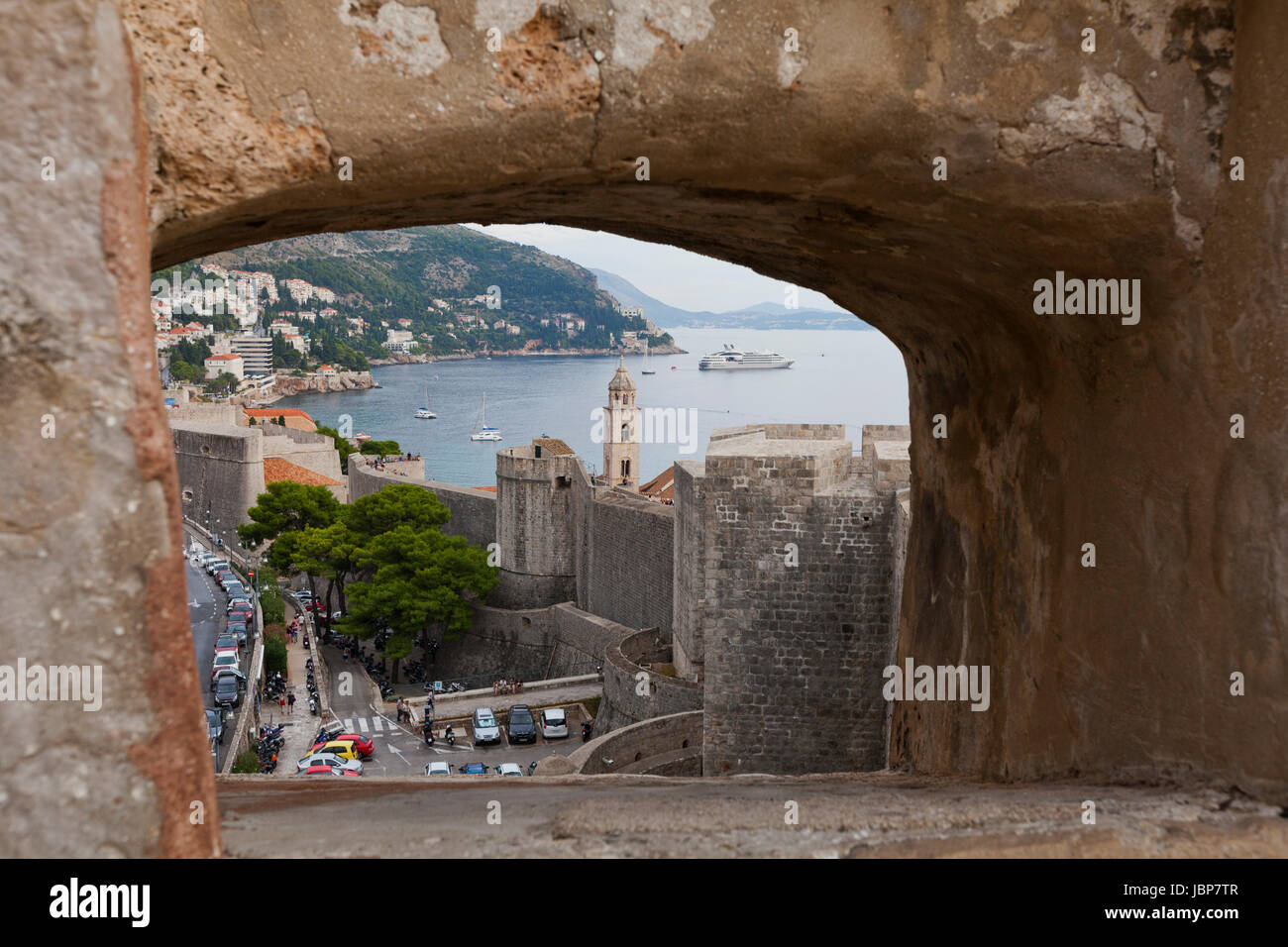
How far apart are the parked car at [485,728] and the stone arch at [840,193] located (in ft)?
71.6

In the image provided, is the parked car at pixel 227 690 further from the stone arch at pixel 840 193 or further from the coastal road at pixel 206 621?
the stone arch at pixel 840 193

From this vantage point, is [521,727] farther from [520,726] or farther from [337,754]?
[337,754]

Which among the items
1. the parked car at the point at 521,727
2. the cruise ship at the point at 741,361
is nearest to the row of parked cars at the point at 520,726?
the parked car at the point at 521,727

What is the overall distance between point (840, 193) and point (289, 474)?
162 ft

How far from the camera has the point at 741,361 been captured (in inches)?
6644

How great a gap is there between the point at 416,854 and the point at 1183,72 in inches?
89.3

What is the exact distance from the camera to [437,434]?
104 m

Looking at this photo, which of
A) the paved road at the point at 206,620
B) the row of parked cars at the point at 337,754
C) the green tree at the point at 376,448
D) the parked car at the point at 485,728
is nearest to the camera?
the row of parked cars at the point at 337,754

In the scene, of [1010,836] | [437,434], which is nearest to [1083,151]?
[1010,836]

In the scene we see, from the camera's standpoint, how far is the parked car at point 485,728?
78.8 feet

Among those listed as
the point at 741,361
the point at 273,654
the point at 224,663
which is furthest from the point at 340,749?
the point at 741,361

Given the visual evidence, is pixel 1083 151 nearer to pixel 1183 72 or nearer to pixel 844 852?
pixel 1183 72

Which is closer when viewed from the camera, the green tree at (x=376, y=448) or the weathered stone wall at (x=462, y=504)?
the weathered stone wall at (x=462, y=504)

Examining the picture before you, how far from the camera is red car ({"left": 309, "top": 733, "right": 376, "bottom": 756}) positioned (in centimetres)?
→ 2230
